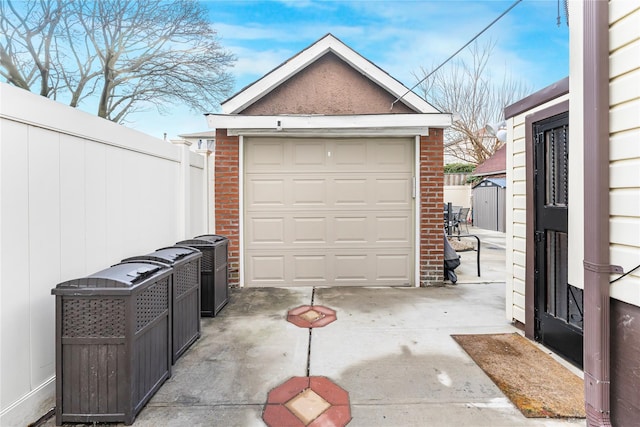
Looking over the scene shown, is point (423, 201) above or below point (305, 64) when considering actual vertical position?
below

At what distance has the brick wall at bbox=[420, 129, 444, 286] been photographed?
217 inches

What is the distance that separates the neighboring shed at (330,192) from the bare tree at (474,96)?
54.3 feet

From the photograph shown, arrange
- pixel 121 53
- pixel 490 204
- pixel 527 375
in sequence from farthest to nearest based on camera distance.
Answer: pixel 490 204
pixel 121 53
pixel 527 375

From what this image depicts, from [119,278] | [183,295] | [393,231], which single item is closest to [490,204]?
[393,231]

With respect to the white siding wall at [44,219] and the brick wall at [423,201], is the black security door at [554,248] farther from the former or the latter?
the white siding wall at [44,219]

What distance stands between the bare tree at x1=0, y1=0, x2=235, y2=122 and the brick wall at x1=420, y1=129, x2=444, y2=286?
446 inches

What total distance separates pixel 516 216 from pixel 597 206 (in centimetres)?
200

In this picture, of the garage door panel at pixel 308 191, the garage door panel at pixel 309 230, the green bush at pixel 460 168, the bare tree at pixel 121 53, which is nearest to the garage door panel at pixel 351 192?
the garage door panel at pixel 308 191

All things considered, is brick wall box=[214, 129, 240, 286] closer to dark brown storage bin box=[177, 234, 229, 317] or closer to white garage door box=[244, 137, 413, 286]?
white garage door box=[244, 137, 413, 286]

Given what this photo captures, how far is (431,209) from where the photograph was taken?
555cm

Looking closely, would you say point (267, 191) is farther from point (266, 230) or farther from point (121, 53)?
point (121, 53)

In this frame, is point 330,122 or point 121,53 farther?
point 121,53

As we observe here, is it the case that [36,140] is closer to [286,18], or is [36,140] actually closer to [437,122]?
[437,122]

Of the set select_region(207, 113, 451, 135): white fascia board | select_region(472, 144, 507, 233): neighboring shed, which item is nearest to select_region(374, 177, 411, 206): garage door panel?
select_region(207, 113, 451, 135): white fascia board
